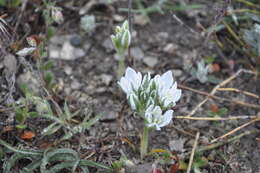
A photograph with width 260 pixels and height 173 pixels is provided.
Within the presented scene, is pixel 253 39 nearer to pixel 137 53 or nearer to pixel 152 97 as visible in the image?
pixel 137 53

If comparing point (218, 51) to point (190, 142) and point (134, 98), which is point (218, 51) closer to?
point (190, 142)

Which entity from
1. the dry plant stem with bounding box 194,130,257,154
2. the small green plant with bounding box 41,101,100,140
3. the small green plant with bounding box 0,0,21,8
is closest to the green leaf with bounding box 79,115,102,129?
the small green plant with bounding box 41,101,100,140

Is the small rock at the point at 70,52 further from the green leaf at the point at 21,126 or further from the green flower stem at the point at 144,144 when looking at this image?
the green flower stem at the point at 144,144

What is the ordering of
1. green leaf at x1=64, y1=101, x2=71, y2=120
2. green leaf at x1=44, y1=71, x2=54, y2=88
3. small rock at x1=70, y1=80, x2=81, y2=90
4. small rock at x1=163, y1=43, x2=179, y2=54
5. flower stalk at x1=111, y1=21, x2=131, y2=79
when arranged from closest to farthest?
flower stalk at x1=111, y1=21, x2=131, y2=79 < green leaf at x1=64, y1=101, x2=71, y2=120 < green leaf at x1=44, y1=71, x2=54, y2=88 < small rock at x1=70, y1=80, x2=81, y2=90 < small rock at x1=163, y1=43, x2=179, y2=54

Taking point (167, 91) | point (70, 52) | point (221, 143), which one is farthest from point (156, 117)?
point (70, 52)

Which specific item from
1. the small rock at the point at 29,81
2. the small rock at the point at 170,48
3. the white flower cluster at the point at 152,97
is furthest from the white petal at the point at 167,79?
the small rock at the point at 29,81

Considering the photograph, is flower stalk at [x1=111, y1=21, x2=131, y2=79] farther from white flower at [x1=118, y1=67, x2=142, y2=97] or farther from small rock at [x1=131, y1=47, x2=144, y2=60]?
small rock at [x1=131, y1=47, x2=144, y2=60]

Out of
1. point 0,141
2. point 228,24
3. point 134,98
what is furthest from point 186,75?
point 0,141
